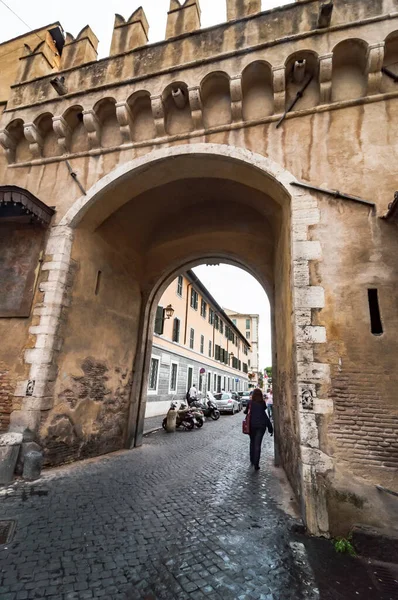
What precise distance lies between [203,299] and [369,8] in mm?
18841

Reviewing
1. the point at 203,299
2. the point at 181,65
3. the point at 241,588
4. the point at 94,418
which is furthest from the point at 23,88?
the point at 203,299

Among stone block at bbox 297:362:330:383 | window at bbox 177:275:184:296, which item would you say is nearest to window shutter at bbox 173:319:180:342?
window at bbox 177:275:184:296

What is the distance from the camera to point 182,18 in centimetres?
640

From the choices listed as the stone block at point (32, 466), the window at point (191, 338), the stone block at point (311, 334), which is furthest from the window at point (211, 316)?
the stone block at point (311, 334)

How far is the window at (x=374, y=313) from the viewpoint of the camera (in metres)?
3.80

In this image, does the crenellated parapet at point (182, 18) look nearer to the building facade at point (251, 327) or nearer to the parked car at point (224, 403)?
the parked car at point (224, 403)

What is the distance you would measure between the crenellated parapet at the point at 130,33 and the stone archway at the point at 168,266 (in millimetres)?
3152

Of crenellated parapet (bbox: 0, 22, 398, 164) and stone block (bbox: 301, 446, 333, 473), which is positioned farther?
crenellated parapet (bbox: 0, 22, 398, 164)

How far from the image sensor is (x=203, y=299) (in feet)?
75.4

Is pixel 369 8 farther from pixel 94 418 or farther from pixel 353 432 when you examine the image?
pixel 94 418

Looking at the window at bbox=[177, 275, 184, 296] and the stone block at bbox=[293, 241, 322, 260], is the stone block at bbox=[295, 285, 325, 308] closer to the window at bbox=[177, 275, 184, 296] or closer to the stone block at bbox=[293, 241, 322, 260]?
the stone block at bbox=[293, 241, 322, 260]

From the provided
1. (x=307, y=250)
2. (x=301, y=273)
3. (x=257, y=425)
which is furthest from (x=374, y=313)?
(x=257, y=425)

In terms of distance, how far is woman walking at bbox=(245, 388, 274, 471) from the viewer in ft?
19.7

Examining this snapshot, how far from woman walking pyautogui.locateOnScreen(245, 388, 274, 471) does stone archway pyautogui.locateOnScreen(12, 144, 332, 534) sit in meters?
Answer: 0.50
